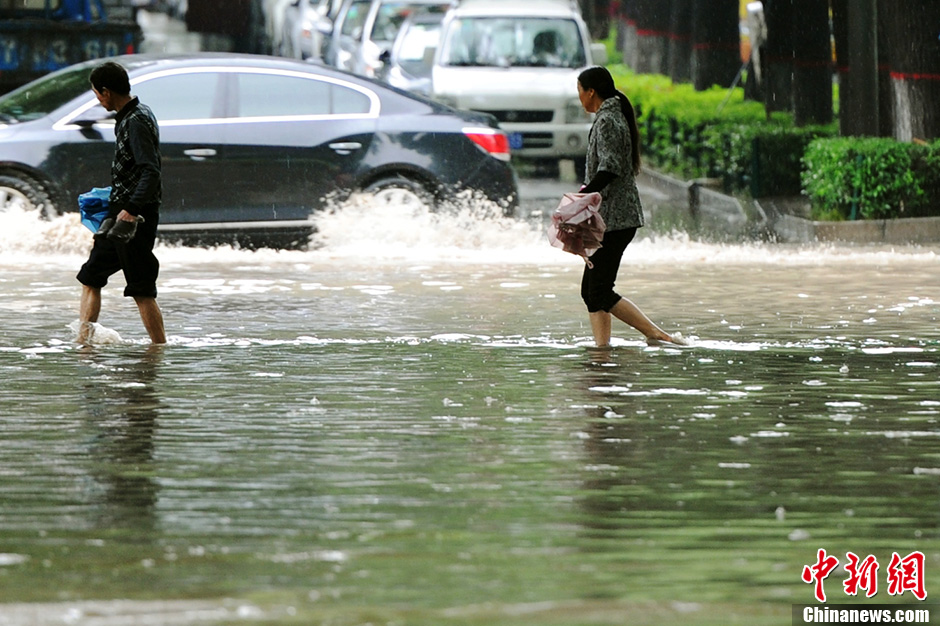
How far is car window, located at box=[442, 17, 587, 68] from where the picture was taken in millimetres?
23203

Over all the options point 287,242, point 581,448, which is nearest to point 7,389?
point 581,448

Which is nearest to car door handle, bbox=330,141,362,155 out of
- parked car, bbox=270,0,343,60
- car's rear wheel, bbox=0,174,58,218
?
car's rear wheel, bbox=0,174,58,218

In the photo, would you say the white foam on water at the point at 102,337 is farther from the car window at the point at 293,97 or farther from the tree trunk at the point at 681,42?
the tree trunk at the point at 681,42

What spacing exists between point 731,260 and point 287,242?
3.64m

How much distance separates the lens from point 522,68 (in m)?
23.0

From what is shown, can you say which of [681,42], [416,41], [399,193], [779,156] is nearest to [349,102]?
[399,193]

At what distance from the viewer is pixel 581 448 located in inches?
307

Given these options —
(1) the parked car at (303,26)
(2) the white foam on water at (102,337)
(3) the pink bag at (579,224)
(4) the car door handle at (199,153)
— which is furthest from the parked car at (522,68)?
(3) the pink bag at (579,224)

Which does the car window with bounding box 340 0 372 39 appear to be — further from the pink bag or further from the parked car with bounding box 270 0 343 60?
the pink bag

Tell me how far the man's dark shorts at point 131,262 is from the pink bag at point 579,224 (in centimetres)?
214

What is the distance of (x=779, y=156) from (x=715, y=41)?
893cm

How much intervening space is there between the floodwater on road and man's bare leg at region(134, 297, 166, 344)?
8 centimetres

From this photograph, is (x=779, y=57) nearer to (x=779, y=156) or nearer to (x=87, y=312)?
(x=779, y=156)

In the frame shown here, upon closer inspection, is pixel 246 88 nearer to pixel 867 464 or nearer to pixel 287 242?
pixel 287 242
